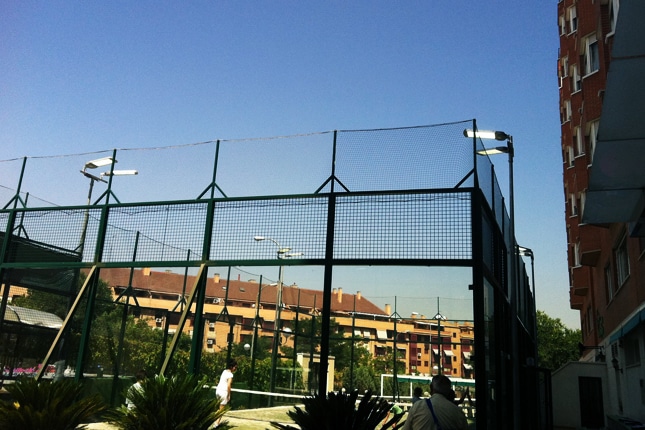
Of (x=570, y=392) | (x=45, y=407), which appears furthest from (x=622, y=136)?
(x=570, y=392)

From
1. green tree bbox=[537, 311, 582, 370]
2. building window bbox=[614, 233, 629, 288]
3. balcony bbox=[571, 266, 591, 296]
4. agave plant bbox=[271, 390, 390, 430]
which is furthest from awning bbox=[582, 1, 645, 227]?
green tree bbox=[537, 311, 582, 370]

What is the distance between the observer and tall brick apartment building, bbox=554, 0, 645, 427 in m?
6.21

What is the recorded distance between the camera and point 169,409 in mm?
7789

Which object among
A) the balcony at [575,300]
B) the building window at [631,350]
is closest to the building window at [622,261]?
the building window at [631,350]

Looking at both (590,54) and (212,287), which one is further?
(212,287)

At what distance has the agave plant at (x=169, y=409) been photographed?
7.69 meters

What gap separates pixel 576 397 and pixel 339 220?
21.1 metres

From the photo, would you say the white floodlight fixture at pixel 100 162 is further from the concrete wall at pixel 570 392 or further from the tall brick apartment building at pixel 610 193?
the concrete wall at pixel 570 392

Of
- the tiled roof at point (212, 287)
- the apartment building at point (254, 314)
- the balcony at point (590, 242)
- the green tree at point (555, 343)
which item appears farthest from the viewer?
the green tree at point (555, 343)

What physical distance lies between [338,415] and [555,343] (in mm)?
85727

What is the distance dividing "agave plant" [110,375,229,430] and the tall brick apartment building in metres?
6.28

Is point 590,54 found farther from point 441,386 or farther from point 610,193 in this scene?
point 441,386

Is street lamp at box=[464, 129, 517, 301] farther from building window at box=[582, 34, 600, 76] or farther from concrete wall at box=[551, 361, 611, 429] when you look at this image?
concrete wall at box=[551, 361, 611, 429]

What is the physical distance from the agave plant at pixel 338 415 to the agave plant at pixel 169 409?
51.2 inches
